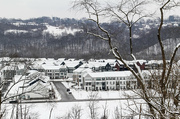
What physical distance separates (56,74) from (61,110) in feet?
87.9

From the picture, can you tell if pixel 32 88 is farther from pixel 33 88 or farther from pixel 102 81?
pixel 102 81

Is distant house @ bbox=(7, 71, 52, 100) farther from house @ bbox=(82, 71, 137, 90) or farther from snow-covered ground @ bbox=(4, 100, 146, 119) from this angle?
house @ bbox=(82, 71, 137, 90)

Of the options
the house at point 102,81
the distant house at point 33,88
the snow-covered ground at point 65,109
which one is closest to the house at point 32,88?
the distant house at point 33,88

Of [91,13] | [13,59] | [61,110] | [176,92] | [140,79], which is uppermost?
[91,13]

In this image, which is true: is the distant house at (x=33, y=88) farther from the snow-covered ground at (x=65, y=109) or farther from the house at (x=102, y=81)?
the house at (x=102, y=81)

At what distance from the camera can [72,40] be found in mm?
104125

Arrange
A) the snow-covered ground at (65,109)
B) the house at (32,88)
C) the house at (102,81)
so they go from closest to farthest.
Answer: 1. the house at (32,88)
2. the snow-covered ground at (65,109)
3. the house at (102,81)

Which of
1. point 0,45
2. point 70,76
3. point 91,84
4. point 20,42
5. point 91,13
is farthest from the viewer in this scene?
point 20,42

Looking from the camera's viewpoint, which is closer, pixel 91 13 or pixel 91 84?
pixel 91 13

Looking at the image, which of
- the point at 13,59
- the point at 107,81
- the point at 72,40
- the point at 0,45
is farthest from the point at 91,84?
the point at 0,45

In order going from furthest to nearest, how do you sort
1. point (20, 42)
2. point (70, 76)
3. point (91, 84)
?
point (20, 42), point (70, 76), point (91, 84)

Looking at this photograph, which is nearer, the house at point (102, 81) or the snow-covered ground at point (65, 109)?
the snow-covered ground at point (65, 109)

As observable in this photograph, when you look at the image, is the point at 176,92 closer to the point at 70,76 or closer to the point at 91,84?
the point at 91,84

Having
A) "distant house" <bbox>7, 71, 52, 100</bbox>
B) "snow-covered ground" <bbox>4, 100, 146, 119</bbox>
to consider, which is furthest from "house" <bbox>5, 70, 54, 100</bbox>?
"snow-covered ground" <bbox>4, 100, 146, 119</bbox>
